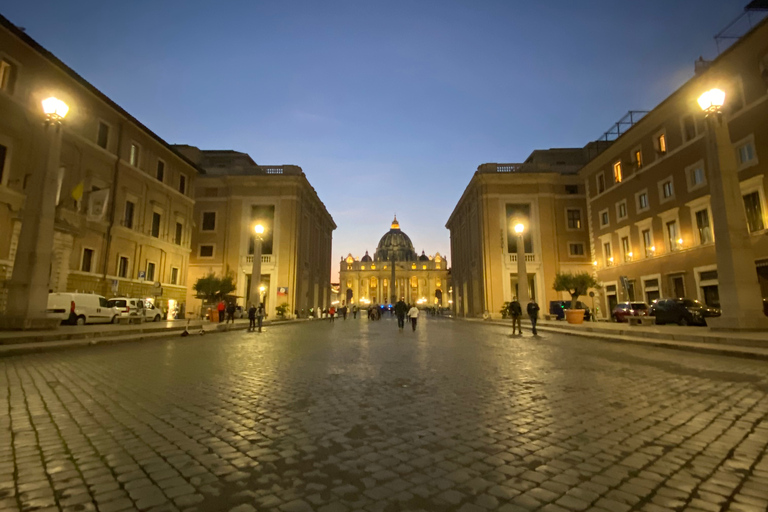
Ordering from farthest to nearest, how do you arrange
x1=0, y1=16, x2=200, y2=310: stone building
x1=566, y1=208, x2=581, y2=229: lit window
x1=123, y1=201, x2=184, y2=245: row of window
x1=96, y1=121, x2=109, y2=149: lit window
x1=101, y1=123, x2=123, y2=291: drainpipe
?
x1=566, y1=208, x2=581, y2=229: lit window, x1=123, y1=201, x2=184, y2=245: row of window, x1=96, y1=121, x2=109, y2=149: lit window, x1=101, y1=123, x2=123, y2=291: drainpipe, x1=0, y1=16, x2=200, y2=310: stone building

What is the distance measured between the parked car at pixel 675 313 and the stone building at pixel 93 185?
92.2 ft

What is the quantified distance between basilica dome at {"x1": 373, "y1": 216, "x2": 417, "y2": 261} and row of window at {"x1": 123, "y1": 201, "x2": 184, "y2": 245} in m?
117

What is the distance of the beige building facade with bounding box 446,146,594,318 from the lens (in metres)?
41.5

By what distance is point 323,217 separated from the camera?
61.2 m

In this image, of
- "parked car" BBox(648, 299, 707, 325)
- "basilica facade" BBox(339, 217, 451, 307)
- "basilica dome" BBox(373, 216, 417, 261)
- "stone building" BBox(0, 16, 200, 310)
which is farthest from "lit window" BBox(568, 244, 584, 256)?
"basilica dome" BBox(373, 216, 417, 261)

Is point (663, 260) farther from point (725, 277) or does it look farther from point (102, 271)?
point (102, 271)

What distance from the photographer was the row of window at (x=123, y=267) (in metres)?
24.4

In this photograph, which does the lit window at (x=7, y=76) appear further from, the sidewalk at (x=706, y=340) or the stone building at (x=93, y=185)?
the sidewalk at (x=706, y=340)

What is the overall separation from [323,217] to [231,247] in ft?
65.0

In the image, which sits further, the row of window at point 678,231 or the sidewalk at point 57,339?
the row of window at point 678,231

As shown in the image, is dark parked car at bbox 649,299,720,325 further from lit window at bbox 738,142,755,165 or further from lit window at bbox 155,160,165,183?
lit window at bbox 155,160,165,183

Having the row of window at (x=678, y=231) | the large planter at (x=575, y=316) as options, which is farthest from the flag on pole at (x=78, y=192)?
the row of window at (x=678, y=231)

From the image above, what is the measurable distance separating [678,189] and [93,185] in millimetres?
36755

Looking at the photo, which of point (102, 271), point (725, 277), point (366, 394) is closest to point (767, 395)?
point (366, 394)
